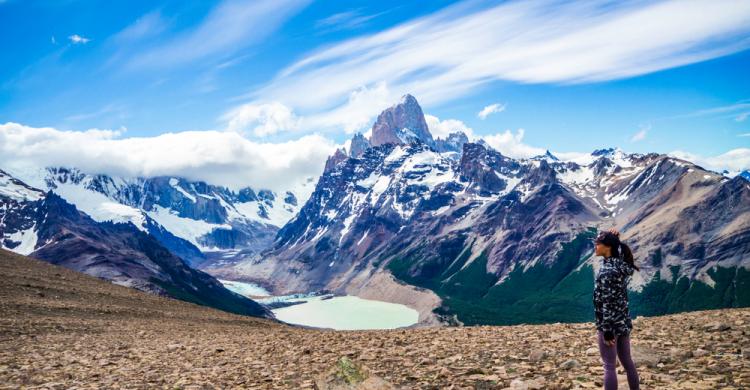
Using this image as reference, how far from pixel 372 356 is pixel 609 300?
36.4 ft

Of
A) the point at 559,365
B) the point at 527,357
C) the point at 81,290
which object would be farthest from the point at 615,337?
the point at 81,290

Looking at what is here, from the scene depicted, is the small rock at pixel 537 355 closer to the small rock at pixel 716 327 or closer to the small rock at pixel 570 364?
the small rock at pixel 570 364

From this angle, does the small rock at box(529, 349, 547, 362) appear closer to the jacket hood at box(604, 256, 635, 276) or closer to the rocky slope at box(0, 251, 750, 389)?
the rocky slope at box(0, 251, 750, 389)

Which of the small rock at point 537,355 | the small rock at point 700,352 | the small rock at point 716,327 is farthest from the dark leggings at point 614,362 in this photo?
the small rock at point 716,327

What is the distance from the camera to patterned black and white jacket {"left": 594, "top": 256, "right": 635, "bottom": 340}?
1575 centimetres

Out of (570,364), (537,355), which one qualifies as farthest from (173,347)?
(570,364)

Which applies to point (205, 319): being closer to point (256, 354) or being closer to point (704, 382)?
point (256, 354)

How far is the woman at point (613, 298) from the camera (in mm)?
15633

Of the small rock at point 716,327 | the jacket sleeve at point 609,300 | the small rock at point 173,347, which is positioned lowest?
the small rock at point 173,347

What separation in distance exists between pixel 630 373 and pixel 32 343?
104 feet

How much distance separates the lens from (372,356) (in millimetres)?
23656

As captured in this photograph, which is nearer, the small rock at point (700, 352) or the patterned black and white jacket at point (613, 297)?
the patterned black and white jacket at point (613, 297)

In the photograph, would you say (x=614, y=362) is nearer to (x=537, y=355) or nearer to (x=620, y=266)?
(x=620, y=266)

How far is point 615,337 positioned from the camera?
51.5 feet
